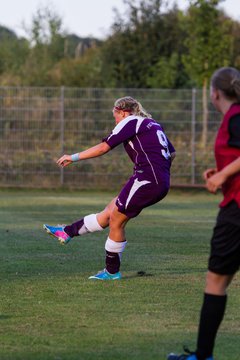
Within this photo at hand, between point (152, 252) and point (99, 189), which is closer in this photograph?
point (152, 252)

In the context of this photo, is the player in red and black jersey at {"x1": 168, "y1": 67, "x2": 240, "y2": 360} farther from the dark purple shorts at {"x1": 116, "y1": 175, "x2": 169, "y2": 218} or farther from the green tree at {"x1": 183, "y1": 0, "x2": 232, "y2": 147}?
the green tree at {"x1": 183, "y1": 0, "x2": 232, "y2": 147}

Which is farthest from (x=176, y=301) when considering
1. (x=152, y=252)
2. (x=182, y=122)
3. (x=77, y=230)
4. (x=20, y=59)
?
(x=20, y=59)

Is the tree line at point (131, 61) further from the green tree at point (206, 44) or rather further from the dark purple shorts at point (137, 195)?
the dark purple shorts at point (137, 195)

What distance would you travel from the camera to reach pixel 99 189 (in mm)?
27500

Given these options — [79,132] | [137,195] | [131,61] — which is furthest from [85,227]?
[131,61]

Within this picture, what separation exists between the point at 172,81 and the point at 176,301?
2504cm

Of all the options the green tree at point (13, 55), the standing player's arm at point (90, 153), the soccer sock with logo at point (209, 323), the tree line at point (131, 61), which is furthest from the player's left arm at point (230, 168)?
the green tree at point (13, 55)

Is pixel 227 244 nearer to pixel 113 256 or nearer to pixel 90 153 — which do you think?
pixel 90 153

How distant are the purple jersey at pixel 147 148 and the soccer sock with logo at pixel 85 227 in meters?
0.77

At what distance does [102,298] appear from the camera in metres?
8.98

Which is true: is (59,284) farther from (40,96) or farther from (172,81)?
(172,81)

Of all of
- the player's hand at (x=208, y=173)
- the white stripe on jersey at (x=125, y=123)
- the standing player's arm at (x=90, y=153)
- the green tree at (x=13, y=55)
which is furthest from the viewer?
the green tree at (x=13, y=55)

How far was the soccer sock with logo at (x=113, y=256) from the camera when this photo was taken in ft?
33.7

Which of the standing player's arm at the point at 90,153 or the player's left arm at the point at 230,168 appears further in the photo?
the standing player's arm at the point at 90,153
